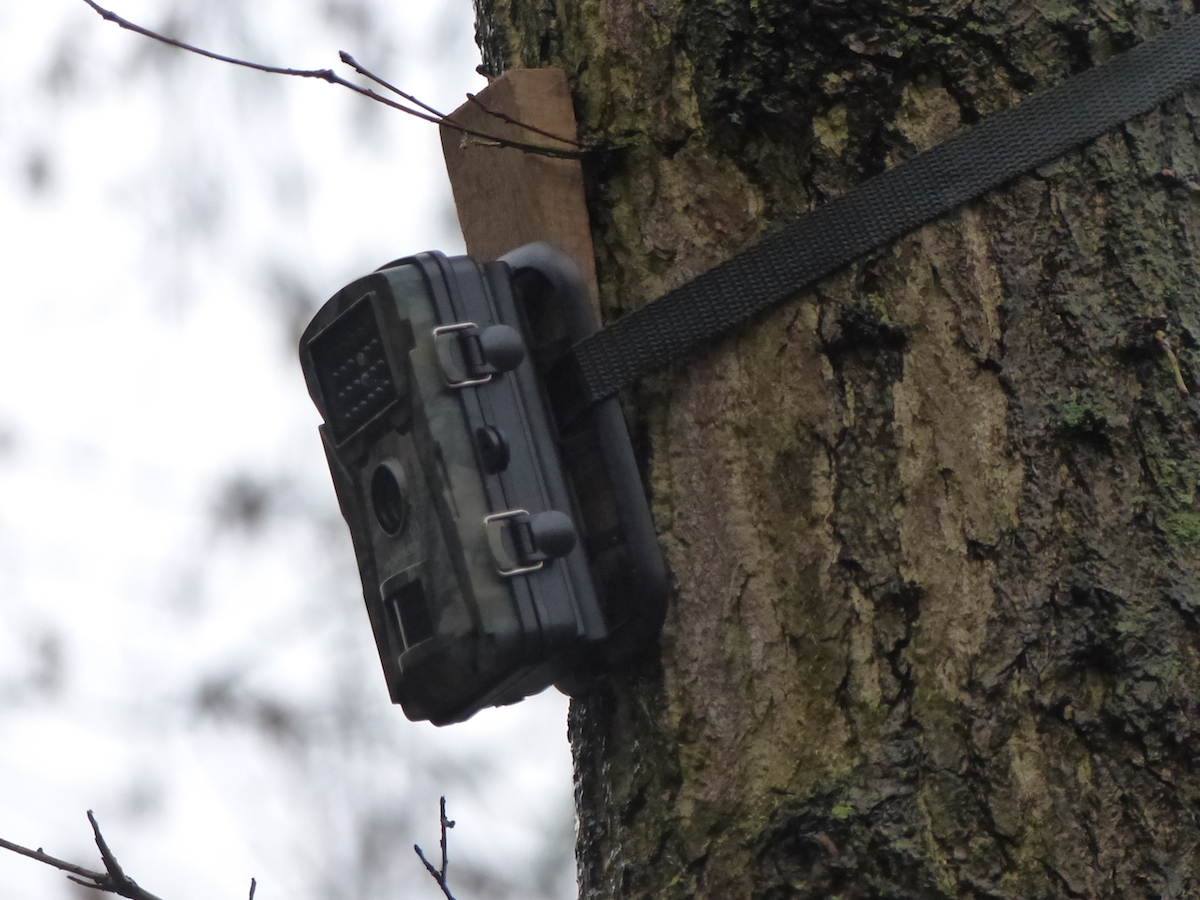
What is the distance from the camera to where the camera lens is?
115cm

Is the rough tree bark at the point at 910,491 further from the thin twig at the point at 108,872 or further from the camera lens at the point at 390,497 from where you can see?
the thin twig at the point at 108,872

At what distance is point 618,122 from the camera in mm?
1188

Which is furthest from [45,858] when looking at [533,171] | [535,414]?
[533,171]

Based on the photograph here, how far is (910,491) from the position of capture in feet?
3.38

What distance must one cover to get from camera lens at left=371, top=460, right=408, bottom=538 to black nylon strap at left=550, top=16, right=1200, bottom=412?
0.18 meters

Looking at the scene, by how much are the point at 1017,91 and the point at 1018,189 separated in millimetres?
87

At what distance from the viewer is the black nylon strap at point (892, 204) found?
1066mm

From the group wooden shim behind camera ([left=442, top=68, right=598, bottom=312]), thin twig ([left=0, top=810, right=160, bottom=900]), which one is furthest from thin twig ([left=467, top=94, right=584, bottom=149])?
thin twig ([left=0, top=810, right=160, bottom=900])

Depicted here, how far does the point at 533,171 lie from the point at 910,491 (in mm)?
442

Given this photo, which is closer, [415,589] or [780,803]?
[780,803]

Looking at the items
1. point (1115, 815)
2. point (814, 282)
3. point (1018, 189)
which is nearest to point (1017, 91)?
point (1018, 189)

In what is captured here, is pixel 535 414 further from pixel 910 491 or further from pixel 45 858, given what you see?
pixel 45 858

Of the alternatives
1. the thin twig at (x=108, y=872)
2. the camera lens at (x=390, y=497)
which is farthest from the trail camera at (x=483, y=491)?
the thin twig at (x=108, y=872)

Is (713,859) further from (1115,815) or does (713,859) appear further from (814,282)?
(814,282)
